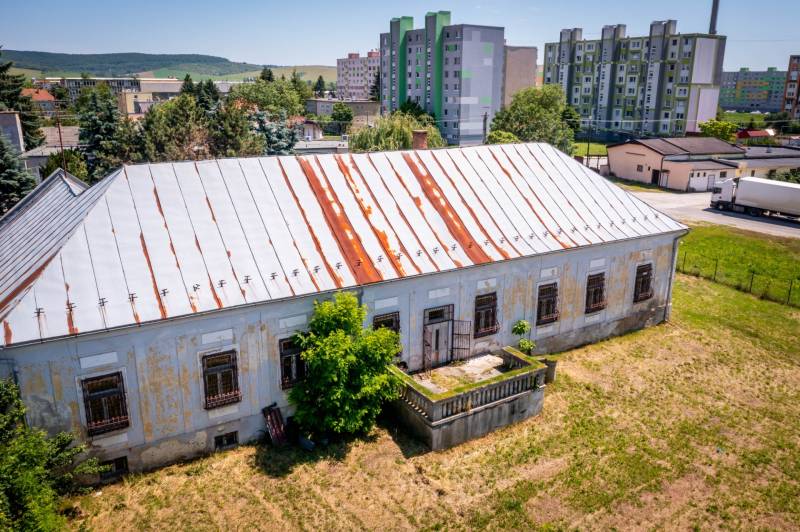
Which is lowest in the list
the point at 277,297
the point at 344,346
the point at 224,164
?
the point at 344,346

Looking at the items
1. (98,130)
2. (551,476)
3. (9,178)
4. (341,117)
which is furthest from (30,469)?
(341,117)

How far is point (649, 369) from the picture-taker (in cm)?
2094

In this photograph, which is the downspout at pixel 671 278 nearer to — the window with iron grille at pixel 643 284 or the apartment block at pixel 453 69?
the window with iron grille at pixel 643 284

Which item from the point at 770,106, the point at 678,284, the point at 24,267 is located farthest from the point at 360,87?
the point at 24,267

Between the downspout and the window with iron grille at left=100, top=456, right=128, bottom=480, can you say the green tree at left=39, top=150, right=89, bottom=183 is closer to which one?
the window with iron grille at left=100, top=456, right=128, bottom=480

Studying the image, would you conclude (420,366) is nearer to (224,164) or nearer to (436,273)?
(436,273)

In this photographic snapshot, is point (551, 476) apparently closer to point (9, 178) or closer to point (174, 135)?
point (9, 178)

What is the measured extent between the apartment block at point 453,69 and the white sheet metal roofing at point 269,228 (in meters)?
69.5

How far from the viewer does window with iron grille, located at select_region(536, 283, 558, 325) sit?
20.6 meters

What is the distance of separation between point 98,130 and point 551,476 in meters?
46.9

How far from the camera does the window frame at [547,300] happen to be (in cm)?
2050

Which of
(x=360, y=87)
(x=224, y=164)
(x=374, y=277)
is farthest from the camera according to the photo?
(x=360, y=87)

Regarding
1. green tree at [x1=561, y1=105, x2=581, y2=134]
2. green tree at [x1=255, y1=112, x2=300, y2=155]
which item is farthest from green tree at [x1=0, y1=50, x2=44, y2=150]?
green tree at [x1=561, y1=105, x2=581, y2=134]

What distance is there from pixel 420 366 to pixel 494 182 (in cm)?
767
